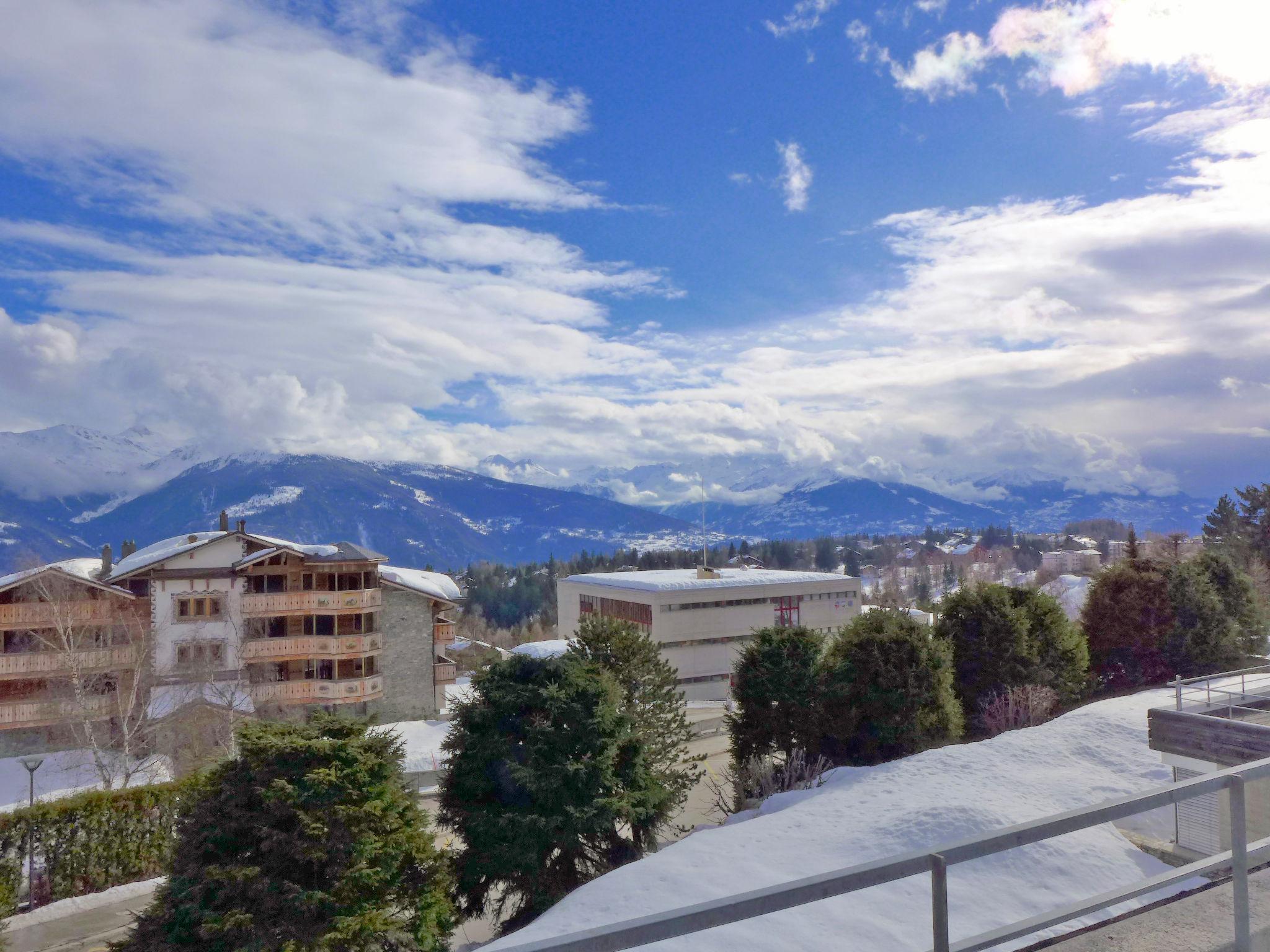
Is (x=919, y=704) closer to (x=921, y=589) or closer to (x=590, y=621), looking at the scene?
(x=590, y=621)

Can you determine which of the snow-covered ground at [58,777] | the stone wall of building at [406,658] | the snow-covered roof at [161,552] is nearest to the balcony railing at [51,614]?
the snow-covered roof at [161,552]

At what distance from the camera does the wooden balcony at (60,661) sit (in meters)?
30.1

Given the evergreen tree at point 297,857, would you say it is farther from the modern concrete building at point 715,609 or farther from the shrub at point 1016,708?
the modern concrete building at point 715,609

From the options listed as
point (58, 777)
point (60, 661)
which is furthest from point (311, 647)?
point (58, 777)

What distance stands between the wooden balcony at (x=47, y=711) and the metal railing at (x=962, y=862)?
31137 mm

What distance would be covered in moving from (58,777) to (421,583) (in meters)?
17.0

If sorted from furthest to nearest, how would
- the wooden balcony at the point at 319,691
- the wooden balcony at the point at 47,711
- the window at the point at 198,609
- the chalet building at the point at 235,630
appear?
the wooden balcony at the point at 319,691 → the window at the point at 198,609 → the chalet building at the point at 235,630 → the wooden balcony at the point at 47,711

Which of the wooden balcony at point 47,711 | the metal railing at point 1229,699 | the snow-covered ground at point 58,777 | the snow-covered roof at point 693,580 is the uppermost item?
the metal railing at point 1229,699

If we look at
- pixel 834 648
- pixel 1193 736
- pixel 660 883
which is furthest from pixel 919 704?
pixel 660 883

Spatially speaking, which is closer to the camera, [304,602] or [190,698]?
[190,698]

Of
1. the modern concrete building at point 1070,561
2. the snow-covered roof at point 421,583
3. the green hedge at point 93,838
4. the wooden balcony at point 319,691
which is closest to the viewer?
the green hedge at point 93,838

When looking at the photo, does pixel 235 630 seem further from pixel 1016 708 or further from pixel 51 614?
pixel 1016 708

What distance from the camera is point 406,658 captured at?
4100 cm

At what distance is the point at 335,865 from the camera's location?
11.3 m
